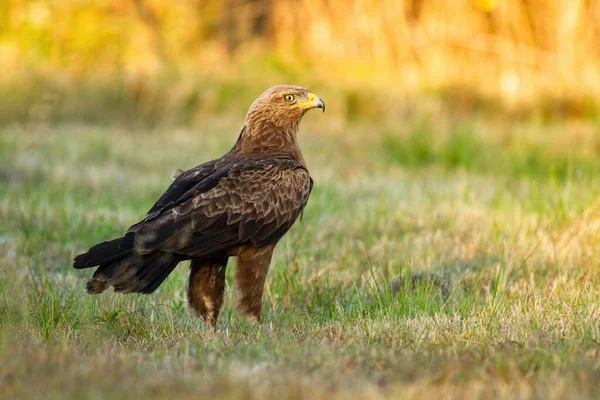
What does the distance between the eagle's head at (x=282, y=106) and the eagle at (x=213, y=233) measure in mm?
237

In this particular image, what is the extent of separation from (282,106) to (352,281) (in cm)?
110

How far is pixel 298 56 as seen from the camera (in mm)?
13945

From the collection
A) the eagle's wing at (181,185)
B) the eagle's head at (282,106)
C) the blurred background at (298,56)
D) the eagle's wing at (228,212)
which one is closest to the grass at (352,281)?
the eagle's wing at (228,212)

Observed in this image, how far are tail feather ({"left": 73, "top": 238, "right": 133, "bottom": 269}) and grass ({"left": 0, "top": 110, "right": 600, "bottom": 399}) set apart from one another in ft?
0.88

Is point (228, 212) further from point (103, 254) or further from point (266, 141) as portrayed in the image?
point (266, 141)

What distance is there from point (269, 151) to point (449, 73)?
863 cm

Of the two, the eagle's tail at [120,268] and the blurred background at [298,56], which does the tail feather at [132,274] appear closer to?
the eagle's tail at [120,268]

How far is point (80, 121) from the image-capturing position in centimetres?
1168

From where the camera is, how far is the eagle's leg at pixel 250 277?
4773 millimetres

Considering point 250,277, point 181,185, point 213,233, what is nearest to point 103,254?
point 213,233

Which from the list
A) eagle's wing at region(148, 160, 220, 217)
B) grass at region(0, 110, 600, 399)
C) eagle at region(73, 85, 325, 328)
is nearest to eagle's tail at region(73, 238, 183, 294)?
eagle at region(73, 85, 325, 328)

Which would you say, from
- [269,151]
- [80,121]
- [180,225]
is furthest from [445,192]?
[80,121]

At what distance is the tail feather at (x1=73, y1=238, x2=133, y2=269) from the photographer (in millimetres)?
4215

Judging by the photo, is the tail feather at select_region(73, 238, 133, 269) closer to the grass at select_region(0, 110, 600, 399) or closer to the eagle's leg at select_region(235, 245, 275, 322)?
the grass at select_region(0, 110, 600, 399)
